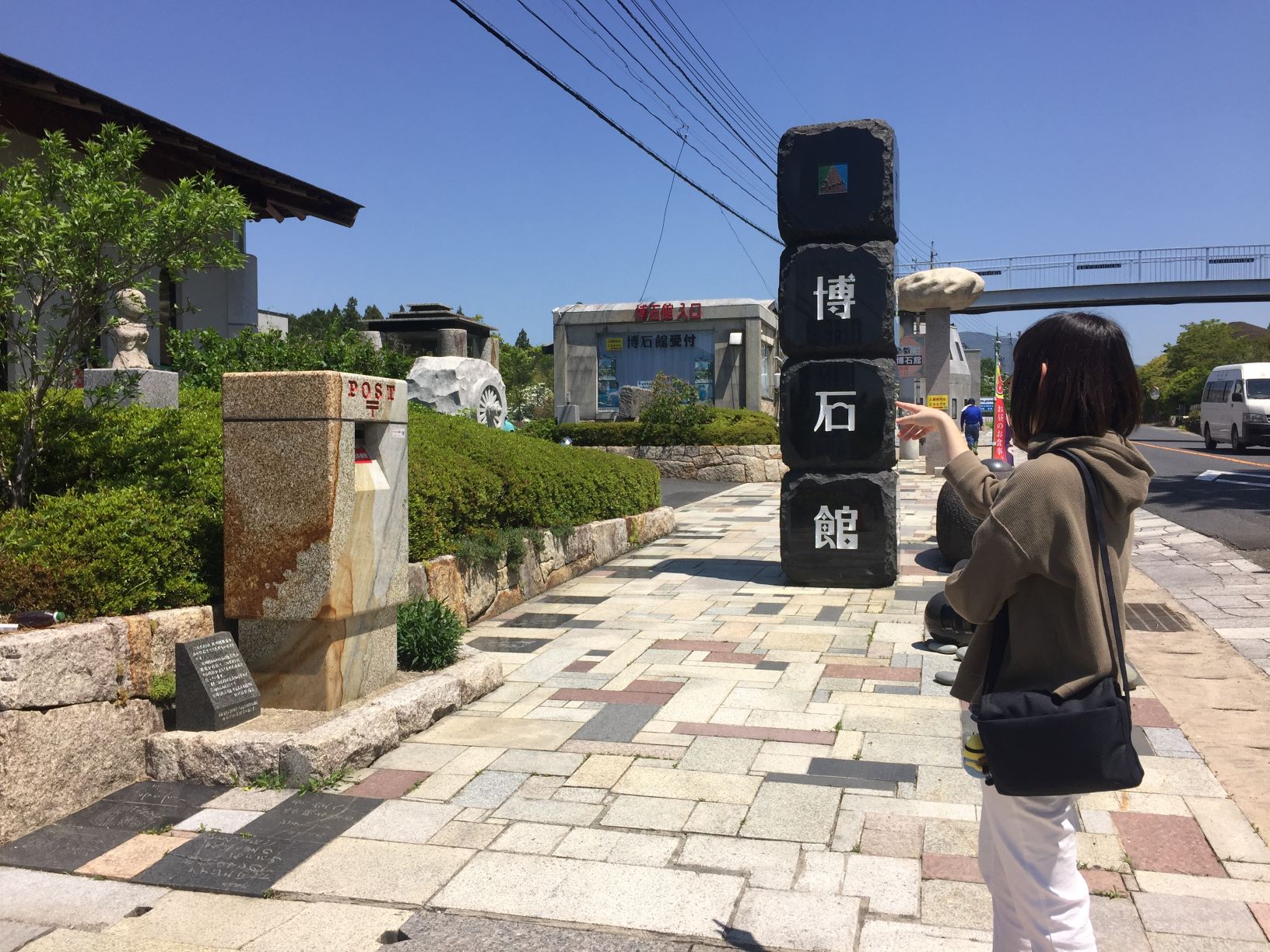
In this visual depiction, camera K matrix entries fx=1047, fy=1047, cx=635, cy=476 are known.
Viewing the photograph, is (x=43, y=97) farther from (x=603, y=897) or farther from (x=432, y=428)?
(x=603, y=897)

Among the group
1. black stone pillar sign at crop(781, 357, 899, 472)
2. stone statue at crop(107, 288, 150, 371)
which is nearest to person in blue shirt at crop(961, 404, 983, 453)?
black stone pillar sign at crop(781, 357, 899, 472)

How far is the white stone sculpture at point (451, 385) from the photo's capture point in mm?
17578

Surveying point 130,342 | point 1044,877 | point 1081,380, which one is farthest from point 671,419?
point 1044,877

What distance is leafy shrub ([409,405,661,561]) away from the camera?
24.0 feet

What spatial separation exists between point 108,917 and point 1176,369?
258 ft

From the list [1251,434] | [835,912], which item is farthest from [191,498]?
[1251,434]

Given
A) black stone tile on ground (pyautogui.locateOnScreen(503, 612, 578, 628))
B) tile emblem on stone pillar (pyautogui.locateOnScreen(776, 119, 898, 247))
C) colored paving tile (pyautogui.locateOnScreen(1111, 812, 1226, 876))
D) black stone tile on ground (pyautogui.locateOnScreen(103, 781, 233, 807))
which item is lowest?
black stone tile on ground (pyautogui.locateOnScreen(103, 781, 233, 807))

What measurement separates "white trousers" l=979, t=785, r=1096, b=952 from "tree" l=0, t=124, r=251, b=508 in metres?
4.50

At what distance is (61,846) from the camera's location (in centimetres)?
385

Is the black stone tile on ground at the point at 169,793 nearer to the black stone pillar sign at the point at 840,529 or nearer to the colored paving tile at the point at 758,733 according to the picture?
the colored paving tile at the point at 758,733

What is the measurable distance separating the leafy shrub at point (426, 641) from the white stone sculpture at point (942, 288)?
19.3m

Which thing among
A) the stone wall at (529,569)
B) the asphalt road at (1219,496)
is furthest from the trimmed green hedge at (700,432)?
the stone wall at (529,569)

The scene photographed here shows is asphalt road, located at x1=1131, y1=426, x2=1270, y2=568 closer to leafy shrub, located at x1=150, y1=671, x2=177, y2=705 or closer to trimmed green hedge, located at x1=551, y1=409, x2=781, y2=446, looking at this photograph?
leafy shrub, located at x1=150, y1=671, x2=177, y2=705

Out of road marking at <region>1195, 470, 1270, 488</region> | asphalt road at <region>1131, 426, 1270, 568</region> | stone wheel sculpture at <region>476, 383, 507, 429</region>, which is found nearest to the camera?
asphalt road at <region>1131, 426, 1270, 568</region>
